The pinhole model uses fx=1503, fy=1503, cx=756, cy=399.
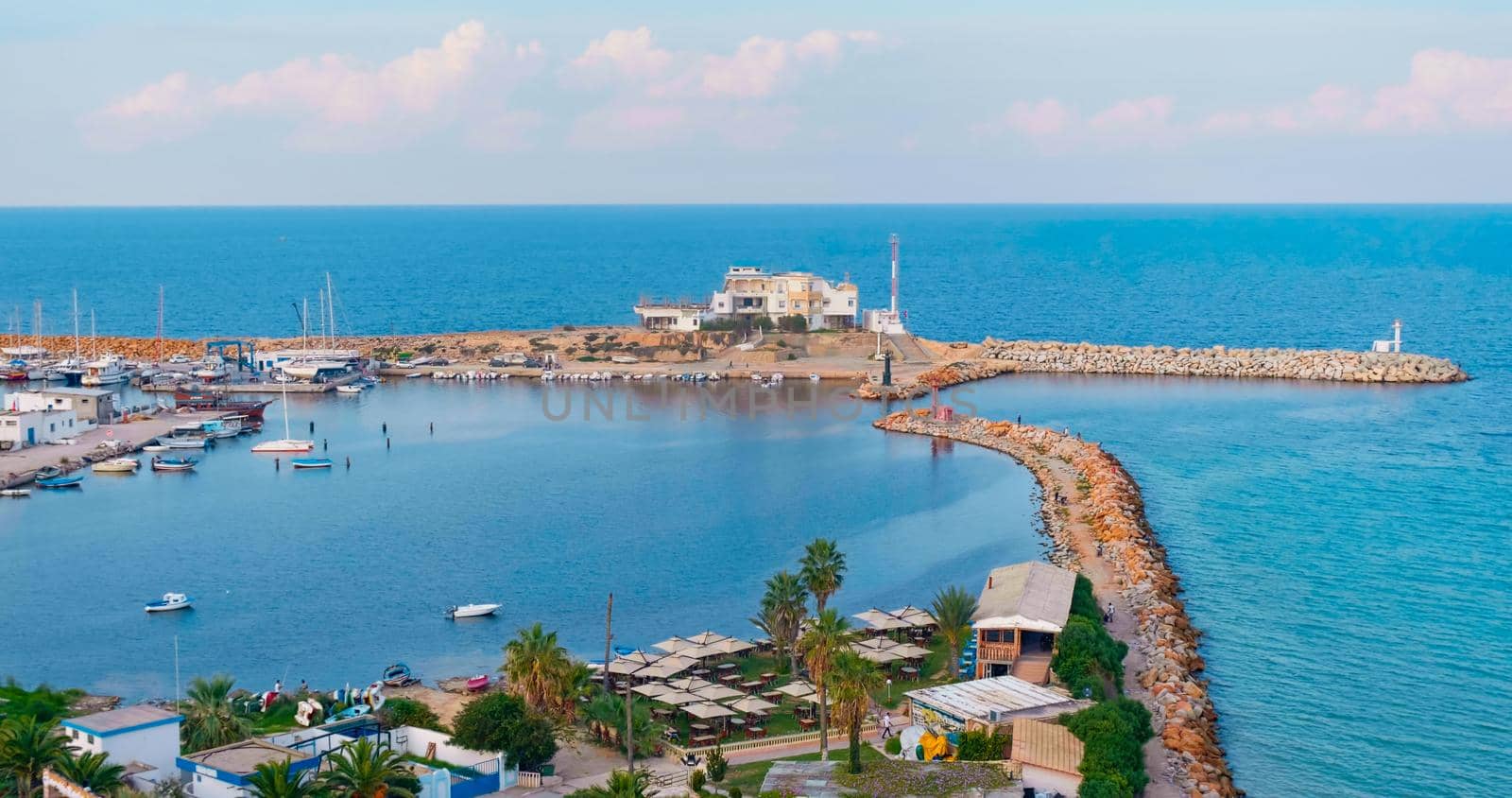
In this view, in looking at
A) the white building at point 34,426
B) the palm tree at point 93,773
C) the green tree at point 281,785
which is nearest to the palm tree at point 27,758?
the palm tree at point 93,773

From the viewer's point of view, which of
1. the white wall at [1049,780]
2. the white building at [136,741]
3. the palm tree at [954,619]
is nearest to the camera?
the white building at [136,741]

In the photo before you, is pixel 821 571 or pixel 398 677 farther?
pixel 398 677

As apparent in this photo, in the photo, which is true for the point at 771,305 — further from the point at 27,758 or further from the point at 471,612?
the point at 27,758

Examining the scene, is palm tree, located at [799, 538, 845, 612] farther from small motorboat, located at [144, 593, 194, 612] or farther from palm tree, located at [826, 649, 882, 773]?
small motorboat, located at [144, 593, 194, 612]

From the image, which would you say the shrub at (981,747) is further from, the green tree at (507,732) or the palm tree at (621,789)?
the green tree at (507,732)

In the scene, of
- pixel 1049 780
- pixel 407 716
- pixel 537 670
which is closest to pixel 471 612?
pixel 537 670

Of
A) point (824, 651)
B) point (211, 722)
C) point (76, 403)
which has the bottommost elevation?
point (211, 722)
